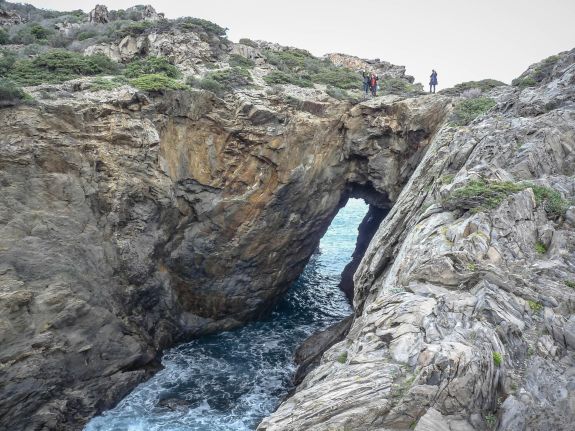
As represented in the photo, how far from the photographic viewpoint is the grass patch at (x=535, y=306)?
10.3 metres

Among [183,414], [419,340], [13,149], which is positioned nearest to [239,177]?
[13,149]

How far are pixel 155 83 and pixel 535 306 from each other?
774 inches

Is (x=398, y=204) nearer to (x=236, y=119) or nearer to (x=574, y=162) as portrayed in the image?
(x=574, y=162)

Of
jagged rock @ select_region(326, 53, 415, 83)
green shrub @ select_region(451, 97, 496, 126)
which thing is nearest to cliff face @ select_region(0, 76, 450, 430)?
green shrub @ select_region(451, 97, 496, 126)

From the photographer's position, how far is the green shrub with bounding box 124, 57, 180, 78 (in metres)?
23.7

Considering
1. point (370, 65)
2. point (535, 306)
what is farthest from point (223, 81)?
point (370, 65)

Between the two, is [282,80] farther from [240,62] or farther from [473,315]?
[473,315]

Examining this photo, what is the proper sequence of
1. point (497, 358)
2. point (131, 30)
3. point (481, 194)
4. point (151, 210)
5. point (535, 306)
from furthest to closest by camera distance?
1. point (131, 30)
2. point (151, 210)
3. point (481, 194)
4. point (535, 306)
5. point (497, 358)

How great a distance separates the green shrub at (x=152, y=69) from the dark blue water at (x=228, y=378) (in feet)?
54.6

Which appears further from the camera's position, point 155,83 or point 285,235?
point 285,235

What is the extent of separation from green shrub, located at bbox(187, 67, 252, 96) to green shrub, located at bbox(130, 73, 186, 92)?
1.48 m

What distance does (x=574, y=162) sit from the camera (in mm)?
16516

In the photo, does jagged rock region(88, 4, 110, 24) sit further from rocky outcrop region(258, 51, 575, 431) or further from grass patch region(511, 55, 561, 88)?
grass patch region(511, 55, 561, 88)

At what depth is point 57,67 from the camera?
886 inches
